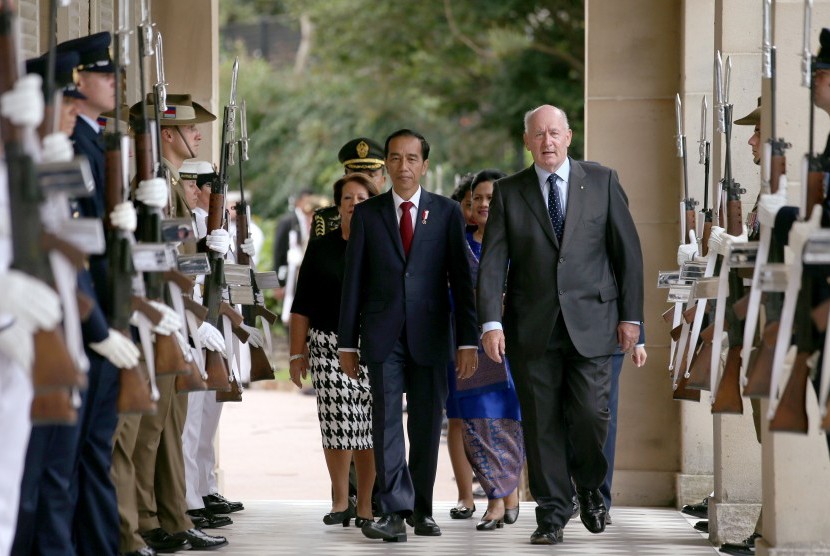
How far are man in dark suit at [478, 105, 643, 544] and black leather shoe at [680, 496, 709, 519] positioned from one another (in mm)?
1472

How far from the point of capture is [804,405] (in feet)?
17.8

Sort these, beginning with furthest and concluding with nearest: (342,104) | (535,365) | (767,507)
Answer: (342,104), (535,365), (767,507)

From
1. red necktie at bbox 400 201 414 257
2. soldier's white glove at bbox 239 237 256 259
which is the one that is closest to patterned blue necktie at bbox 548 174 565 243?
red necktie at bbox 400 201 414 257

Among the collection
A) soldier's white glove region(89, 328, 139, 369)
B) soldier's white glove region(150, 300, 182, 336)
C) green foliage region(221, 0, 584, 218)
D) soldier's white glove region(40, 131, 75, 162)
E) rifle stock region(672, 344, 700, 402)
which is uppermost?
green foliage region(221, 0, 584, 218)

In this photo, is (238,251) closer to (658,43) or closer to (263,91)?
(658,43)

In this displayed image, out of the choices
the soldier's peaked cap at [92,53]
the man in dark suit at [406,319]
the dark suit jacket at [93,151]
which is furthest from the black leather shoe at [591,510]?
the soldier's peaked cap at [92,53]

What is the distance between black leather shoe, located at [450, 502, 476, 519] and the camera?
8.73 metres

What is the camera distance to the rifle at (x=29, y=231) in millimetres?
4602

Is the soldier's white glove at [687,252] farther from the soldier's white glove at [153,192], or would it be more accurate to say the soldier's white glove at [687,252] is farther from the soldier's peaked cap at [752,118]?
the soldier's white glove at [153,192]

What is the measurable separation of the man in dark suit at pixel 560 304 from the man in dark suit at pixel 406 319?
358 mm

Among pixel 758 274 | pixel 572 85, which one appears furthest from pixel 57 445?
pixel 572 85

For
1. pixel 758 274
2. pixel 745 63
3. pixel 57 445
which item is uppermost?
pixel 745 63

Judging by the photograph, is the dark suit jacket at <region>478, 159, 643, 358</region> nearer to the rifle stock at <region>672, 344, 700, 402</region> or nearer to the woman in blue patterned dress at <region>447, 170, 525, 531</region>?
the rifle stock at <region>672, 344, 700, 402</region>

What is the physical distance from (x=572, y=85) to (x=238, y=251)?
11885mm
